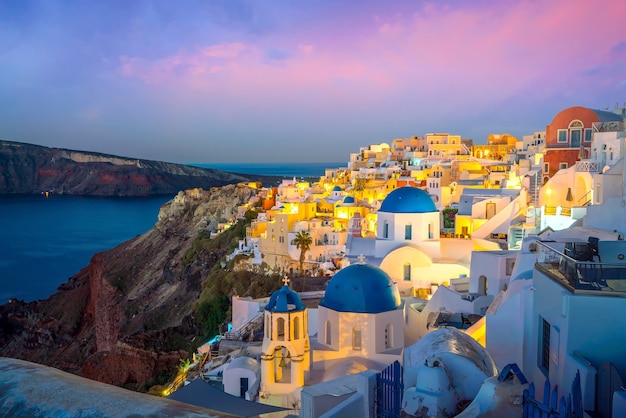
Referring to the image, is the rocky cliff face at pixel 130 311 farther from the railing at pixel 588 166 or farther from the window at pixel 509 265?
the railing at pixel 588 166

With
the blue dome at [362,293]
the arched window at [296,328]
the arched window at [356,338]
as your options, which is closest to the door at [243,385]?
the arched window at [296,328]

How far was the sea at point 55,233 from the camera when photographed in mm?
55541

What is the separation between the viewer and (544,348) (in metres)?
6.27

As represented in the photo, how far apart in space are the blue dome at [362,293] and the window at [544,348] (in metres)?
5.02

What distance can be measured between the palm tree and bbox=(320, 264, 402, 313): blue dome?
16297mm

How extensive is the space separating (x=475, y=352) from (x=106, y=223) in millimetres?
95418

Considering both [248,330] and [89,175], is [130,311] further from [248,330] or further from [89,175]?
[89,175]

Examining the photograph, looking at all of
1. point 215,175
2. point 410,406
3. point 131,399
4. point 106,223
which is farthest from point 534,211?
point 215,175

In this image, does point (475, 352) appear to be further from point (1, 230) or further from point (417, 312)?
point (1, 230)

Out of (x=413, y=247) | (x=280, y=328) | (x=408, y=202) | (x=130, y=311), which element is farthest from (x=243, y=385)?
(x=130, y=311)

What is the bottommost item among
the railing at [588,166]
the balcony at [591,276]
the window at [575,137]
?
the balcony at [591,276]

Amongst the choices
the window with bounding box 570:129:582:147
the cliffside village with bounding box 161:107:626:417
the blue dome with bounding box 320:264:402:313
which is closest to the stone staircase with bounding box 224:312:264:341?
the cliffside village with bounding box 161:107:626:417

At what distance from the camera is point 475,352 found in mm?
5551

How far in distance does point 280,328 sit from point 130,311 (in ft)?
109
